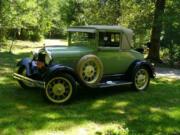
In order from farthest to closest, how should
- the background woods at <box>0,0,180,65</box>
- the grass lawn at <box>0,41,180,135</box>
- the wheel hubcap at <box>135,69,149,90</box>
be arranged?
the background woods at <box>0,0,180,65</box> < the wheel hubcap at <box>135,69,149,90</box> < the grass lawn at <box>0,41,180,135</box>

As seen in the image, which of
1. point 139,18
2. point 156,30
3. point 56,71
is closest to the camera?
point 56,71

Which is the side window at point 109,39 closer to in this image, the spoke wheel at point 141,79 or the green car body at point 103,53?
the green car body at point 103,53

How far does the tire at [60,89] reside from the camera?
7629 mm

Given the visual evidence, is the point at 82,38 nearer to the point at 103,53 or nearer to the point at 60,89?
the point at 103,53

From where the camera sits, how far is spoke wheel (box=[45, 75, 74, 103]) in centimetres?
766

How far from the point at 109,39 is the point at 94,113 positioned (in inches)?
96.9

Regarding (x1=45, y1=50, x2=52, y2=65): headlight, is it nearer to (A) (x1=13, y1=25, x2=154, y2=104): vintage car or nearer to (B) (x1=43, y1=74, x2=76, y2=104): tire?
(A) (x1=13, y1=25, x2=154, y2=104): vintage car

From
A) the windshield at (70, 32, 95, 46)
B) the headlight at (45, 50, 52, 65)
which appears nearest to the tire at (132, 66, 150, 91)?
the windshield at (70, 32, 95, 46)

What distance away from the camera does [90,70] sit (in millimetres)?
8305

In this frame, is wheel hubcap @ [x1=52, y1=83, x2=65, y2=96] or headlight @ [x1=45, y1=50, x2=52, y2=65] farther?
headlight @ [x1=45, y1=50, x2=52, y2=65]

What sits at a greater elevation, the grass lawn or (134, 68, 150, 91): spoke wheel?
(134, 68, 150, 91): spoke wheel

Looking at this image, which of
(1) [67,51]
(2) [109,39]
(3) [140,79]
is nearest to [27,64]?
(1) [67,51]

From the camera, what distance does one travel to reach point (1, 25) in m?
21.0

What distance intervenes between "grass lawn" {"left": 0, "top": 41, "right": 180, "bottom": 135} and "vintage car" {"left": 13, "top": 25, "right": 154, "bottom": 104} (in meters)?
0.38
